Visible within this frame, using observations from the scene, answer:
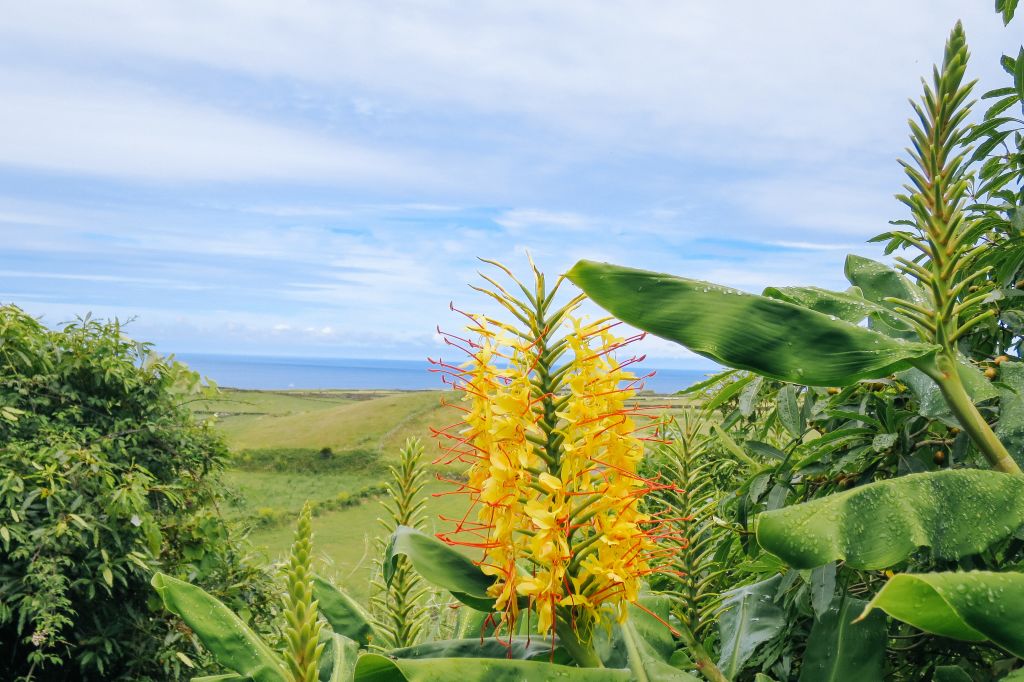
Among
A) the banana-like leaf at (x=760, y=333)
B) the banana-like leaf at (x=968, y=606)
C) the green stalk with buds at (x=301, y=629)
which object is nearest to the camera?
the green stalk with buds at (x=301, y=629)

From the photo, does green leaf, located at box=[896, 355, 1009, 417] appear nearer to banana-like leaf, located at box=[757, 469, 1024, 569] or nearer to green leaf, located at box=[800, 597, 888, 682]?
banana-like leaf, located at box=[757, 469, 1024, 569]

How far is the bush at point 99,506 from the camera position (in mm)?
3725

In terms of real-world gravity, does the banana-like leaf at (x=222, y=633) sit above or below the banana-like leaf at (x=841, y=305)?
below

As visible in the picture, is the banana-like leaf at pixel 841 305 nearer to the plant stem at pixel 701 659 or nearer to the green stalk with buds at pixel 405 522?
the plant stem at pixel 701 659

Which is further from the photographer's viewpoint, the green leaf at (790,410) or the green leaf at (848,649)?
the green leaf at (790,410)

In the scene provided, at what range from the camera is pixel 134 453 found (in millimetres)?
4301

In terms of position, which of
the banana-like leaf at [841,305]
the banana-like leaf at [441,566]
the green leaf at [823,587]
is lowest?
the green leaf at [823,587]

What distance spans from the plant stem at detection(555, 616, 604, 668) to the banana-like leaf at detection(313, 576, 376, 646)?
71 centimetres

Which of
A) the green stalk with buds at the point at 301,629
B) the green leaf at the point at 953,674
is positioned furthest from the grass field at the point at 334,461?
the green stalk with buds at the point at 301,629

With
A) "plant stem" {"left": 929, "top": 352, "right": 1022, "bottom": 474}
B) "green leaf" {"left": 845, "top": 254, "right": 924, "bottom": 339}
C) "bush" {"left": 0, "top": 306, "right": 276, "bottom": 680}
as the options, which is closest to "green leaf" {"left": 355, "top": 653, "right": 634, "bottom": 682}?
"plant stem" {"left": 929, "top": 352, "right": 1022, "bottom": 474}

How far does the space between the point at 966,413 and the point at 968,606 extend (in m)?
0.48

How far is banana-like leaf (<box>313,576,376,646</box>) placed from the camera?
1.89 meters

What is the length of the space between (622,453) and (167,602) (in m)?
1.07

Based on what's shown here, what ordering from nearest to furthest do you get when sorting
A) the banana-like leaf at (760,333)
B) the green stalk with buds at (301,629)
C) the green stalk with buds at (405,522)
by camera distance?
the green stalk with buds at (301,629) < the banana-like leaf at (760,333) < the green stalk with buds at (405,522)
